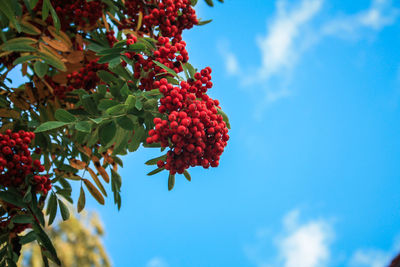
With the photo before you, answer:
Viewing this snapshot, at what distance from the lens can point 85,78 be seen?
2799 millimetres

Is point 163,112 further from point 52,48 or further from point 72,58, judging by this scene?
point 52,48

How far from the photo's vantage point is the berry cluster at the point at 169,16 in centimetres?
255

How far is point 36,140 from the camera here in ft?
9.18

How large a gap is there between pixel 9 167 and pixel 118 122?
0.87 meters

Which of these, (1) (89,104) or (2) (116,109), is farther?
(1) (89,104)

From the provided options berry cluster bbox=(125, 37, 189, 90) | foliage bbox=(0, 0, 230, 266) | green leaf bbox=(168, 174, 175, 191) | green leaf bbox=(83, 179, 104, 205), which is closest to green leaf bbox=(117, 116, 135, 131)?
foliage bbox=(0, 0, 230, 266)

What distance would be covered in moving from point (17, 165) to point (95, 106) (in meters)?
0.63

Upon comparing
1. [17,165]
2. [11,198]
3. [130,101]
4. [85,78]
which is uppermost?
[85,78]

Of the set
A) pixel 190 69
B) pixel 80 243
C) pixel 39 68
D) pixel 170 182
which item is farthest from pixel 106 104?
pixel 80 243

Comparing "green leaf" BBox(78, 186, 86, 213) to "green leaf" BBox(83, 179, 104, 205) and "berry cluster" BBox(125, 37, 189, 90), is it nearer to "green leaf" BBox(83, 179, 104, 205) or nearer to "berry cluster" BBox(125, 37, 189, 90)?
"green leaf" BBox(83, 179, 104, 205)

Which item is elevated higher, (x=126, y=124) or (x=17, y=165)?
(x=126, y=124)

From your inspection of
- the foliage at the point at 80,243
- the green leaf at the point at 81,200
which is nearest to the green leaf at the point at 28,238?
the green leaf at the point at 81,200

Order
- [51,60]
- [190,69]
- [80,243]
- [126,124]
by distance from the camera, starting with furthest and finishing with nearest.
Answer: [80,243] < [51,60] < [190,69] < [126,124]

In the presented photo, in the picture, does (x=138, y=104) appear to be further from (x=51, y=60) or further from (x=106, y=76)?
(x=51, y=60)
